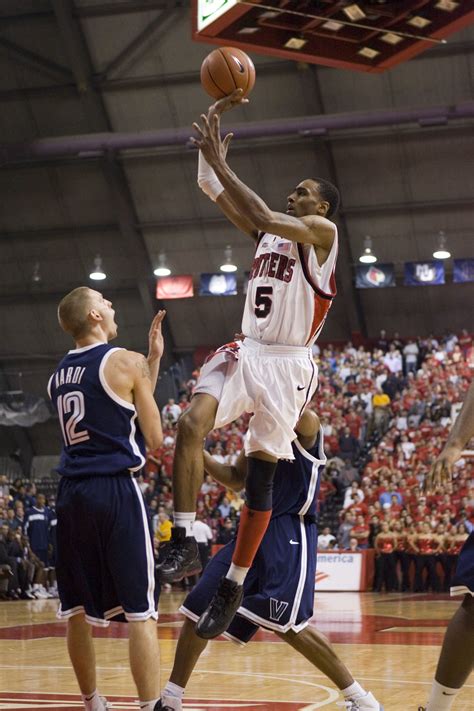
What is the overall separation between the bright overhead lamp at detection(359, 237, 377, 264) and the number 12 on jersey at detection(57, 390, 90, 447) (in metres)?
24.4

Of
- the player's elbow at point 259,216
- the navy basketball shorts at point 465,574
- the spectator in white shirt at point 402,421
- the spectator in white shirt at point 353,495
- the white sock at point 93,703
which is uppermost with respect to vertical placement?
the player's elbow at point 259,216

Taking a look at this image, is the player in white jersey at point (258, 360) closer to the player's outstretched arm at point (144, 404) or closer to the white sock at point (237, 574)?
the white sock at point (237, 574)

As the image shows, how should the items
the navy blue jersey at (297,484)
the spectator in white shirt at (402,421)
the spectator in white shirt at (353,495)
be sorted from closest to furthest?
the navy blue jersey at (297,484), the spectator in white shirt at (353,495), the spectator in white shirt at (402,421)

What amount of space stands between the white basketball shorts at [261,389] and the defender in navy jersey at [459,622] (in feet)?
4.77

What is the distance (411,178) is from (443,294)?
160 inches

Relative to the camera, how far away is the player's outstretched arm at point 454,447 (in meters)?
4.21

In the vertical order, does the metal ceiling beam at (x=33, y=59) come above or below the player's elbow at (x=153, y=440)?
above

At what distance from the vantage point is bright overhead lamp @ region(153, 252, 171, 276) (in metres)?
30.3

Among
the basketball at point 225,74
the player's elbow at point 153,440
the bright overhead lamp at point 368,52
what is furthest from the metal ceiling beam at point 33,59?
the player's elbow at point 153,440

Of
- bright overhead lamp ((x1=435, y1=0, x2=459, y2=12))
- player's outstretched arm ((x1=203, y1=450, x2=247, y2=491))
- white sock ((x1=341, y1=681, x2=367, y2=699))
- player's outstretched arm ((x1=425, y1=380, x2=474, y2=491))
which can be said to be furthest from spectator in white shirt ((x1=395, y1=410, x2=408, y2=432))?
player's outstretched arm ((x1=425, y1=380, x2=474, y2=491))

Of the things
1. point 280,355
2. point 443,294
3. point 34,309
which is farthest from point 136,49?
point 280,355

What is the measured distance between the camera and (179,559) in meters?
5.25

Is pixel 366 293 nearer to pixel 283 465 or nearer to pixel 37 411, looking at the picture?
pixel 37 411

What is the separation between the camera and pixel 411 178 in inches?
1093
